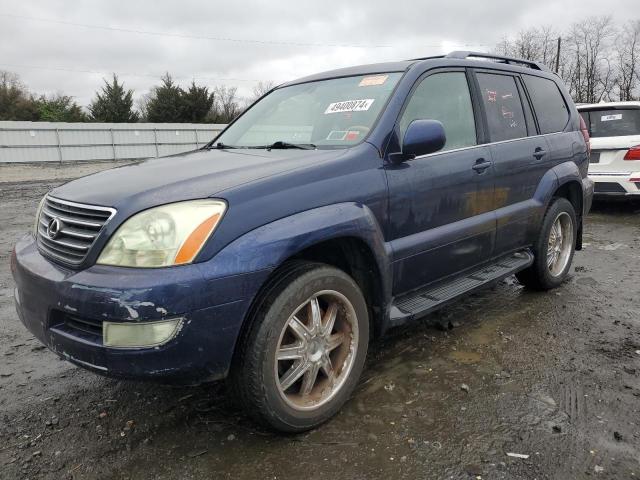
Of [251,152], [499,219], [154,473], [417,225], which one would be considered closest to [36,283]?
[154,473]

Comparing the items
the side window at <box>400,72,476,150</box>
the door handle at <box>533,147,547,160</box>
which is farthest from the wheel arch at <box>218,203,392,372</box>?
the door handle at <box>533,147,547,160</box>

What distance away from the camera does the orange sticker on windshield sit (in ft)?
10.8

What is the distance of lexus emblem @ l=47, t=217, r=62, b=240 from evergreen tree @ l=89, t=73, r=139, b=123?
1714 inches

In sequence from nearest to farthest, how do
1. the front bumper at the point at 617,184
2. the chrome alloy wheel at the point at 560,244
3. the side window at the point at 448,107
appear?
1. the side window at the point at 448,107
2. the chrome alloy wheel at the point at 560,244
3. the front bumper at the point at 617,184

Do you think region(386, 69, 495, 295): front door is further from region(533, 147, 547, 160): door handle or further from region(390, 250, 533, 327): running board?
region(533, 147, 547, 160): door handle

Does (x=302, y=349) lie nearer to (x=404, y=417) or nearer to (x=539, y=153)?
(x=404, y=417)

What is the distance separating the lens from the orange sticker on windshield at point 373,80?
10.8 ft

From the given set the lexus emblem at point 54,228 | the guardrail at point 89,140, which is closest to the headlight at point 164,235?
the lexus emblem at point 54,228

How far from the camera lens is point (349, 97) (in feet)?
10.9

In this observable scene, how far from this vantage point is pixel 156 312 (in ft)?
6.73

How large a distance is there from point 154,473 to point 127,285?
2.92ft

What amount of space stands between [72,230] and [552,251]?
4004 mm

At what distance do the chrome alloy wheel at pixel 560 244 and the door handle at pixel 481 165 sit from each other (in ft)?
4.62

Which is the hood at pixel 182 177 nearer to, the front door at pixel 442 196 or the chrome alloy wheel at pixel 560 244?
the front door at pixel 442 196
